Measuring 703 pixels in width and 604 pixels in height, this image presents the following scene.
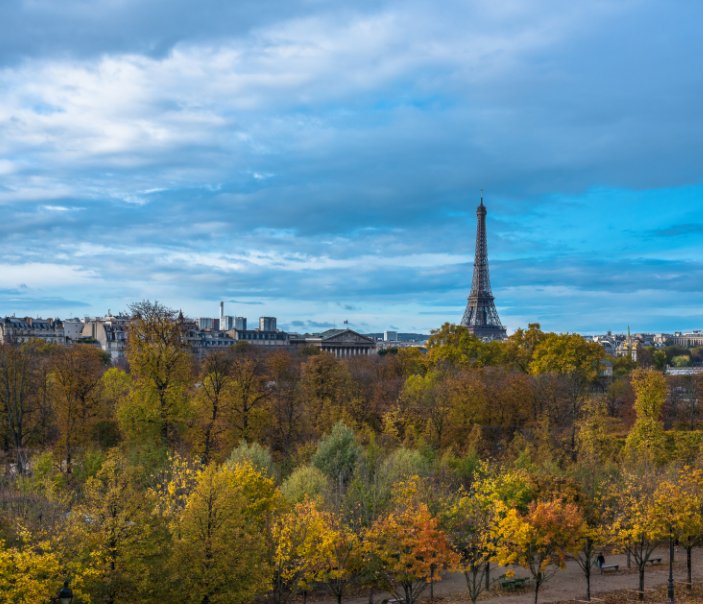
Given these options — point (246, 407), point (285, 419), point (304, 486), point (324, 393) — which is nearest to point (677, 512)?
point (304, 486)

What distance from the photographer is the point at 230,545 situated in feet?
83.6

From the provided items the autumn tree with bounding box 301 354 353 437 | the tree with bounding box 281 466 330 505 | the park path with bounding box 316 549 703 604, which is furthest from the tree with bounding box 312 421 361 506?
the autumn tree with bounding box 301 354 353 437

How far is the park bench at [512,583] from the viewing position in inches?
1428

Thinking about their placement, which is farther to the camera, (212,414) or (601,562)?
(212,414)

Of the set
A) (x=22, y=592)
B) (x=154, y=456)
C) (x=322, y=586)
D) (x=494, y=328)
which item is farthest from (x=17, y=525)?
(x=494, y=328)

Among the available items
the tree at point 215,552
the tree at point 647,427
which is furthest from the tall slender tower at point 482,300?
the tree at point 215,552

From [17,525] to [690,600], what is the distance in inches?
948

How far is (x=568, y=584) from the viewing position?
3650 cm

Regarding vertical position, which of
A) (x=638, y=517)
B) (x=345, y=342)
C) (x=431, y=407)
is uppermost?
(x=345, y=342)

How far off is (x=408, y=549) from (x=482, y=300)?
14459cm

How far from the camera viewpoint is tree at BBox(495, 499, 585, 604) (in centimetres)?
2984

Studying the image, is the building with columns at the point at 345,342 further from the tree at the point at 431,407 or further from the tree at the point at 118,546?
the tree at the point at 118,546

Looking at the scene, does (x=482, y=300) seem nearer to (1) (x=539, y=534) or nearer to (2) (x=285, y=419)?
(2) (x=285, y=419)

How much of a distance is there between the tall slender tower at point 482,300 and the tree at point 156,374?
123997 millimetres
